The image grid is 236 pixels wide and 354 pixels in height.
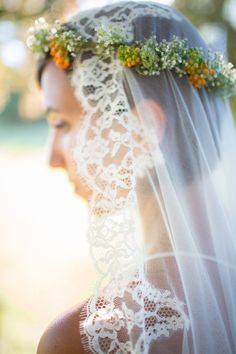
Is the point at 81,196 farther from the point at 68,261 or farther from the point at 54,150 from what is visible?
the point at 68,261

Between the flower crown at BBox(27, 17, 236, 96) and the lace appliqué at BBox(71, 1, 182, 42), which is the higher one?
the lace appliqué at BBox(71, 1, 182, 42)

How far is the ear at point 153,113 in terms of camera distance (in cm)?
170

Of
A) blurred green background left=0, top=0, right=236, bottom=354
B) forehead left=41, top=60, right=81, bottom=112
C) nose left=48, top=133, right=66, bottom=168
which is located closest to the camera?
forehead left=41, top=60, right=81, bottom=112

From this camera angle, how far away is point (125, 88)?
1.74 meters

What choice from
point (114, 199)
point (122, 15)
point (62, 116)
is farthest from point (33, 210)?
point (114, 199)

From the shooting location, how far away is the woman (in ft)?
4.73

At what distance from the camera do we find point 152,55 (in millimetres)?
1701

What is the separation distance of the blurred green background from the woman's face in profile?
1.46ft

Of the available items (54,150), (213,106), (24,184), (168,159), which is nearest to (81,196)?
(54,150)

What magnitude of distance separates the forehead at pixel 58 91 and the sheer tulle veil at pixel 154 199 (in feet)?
0.18

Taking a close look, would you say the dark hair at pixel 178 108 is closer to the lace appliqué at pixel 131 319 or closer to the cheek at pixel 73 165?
the cheek at pixel 73 165

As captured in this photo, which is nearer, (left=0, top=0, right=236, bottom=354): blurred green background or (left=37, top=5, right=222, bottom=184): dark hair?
(left=37, top=5, right=222, bottom=184): dark hair

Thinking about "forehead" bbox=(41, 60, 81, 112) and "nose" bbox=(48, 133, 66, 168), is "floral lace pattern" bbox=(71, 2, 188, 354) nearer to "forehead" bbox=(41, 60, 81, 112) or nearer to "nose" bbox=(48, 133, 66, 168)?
"forehead" bbox=(41, 60, 81, 112)

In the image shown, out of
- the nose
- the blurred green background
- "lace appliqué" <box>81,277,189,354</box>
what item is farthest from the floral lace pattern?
the blurred green background
